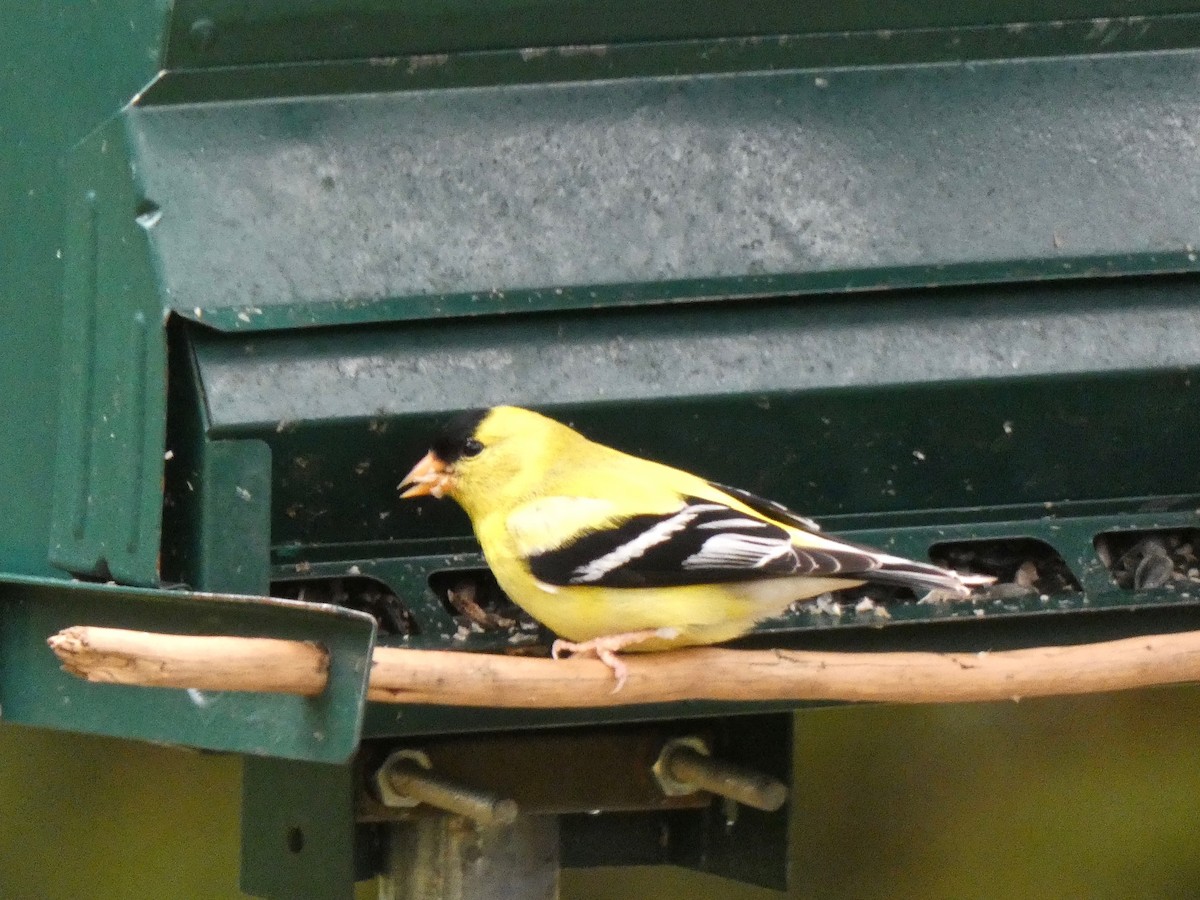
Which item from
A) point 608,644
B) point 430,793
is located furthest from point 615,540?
point 430,793

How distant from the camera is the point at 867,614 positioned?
3521mm

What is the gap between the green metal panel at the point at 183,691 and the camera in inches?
108

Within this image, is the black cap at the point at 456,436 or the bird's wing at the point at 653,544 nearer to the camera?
the bird's wing at the point at 653,544

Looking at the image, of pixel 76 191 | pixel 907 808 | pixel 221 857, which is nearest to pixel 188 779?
pixel 221 857

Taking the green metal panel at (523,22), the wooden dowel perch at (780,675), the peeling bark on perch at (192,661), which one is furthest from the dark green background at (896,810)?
the peeling bark on perch at (192,661)

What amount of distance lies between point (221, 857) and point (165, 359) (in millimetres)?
2668

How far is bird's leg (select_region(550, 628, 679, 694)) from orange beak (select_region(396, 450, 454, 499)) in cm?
33

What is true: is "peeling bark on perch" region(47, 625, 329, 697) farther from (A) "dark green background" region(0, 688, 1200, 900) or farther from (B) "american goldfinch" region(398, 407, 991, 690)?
(A) "dark green background" region(0, 688, 1200, 900)

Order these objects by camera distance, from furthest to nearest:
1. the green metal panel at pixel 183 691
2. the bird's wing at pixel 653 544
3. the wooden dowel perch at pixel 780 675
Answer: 1. the bird's wing at pixel 653 544
2. the wooden dowel perch at pixel 780 675
3. the green metal panel at pixel 183 691

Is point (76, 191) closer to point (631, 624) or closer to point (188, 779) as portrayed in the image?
point (631, 624)

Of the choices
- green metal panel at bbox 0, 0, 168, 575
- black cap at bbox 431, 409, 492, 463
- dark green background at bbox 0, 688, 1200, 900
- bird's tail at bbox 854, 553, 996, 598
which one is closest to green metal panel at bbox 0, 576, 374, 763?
green metal panel at bbox 0, 0, 168, 575

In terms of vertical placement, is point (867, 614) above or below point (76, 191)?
below

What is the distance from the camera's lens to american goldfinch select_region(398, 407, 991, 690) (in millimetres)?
3494

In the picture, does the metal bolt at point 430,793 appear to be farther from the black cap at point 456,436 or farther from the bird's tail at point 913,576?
the bird's tail at point 913,576
